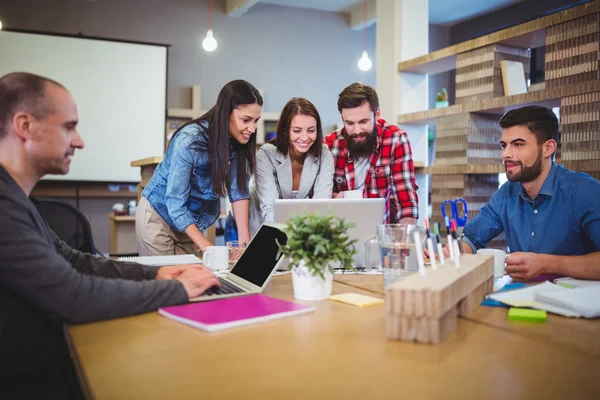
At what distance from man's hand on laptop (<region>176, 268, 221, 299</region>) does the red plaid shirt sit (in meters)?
1.47

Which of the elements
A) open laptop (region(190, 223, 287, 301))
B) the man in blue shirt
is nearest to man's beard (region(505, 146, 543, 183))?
the man in blue shirt

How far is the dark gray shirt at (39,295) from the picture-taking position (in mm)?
976

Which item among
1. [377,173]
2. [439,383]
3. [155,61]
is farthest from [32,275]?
[155,61]

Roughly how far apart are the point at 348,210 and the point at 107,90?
5238 mm

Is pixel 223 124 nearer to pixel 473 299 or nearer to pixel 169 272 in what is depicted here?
pixel 169 272

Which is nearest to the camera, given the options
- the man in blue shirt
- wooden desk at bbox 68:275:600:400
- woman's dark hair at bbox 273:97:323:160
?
wooden desk at bbox 68:275:600:400

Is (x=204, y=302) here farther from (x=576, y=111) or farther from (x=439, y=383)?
(x=576, y=111)

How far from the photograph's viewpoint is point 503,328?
103 cm

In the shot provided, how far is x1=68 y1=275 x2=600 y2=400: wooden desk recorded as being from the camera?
721mm

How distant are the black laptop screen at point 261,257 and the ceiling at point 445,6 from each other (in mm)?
6206

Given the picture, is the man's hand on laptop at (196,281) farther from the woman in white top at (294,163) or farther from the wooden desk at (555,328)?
the woman in white top at (294,163)

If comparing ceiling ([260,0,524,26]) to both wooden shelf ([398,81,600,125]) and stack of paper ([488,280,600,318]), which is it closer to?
wooden shelf ([398,81,600,125])

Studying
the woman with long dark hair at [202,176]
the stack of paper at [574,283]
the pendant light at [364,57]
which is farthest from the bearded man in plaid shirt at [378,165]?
the pendant light at [364,57]

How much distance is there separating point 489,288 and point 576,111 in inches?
66.4
